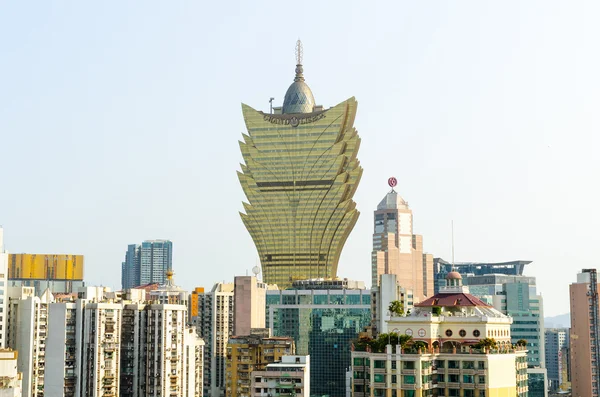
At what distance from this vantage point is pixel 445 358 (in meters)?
111

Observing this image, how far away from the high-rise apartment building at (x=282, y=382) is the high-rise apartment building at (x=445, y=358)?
713 cm

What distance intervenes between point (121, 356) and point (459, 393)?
143 feet

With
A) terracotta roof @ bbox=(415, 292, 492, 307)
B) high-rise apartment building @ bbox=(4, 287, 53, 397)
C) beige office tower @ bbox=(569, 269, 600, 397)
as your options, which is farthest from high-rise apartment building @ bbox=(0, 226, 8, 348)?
beige office tower @ bbox=(569, 269, 600, 397)

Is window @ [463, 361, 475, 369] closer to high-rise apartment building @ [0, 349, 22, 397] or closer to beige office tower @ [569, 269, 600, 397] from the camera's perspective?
high-rise apartment building @ [0, 349, 22, 397]

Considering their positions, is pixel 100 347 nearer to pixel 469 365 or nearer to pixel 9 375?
pixel 9 375

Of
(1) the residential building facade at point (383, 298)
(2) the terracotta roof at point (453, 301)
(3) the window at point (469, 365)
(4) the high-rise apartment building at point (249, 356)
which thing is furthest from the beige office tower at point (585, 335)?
(3) the window at point (469, 365)

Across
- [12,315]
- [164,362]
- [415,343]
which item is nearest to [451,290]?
[415,343]

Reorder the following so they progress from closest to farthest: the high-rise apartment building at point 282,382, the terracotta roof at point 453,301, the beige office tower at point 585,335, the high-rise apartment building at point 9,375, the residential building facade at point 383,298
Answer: the high-rise apartment building at point 9,375, the high-rise apartment building at point 282,382, the terracotta roof at point 453,301, the residential building facade at point 383,298, the beige office tower at point 585,335

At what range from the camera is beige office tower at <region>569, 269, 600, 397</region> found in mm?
190250

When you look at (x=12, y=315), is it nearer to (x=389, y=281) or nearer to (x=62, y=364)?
(x=62, y=364)

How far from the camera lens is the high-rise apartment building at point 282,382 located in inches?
4673

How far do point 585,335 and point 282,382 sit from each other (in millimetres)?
93277

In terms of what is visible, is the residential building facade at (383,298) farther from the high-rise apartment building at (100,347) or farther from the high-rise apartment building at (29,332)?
the high-rise apartment building at (29,332)

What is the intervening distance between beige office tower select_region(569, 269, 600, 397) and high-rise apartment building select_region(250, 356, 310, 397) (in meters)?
86.5
